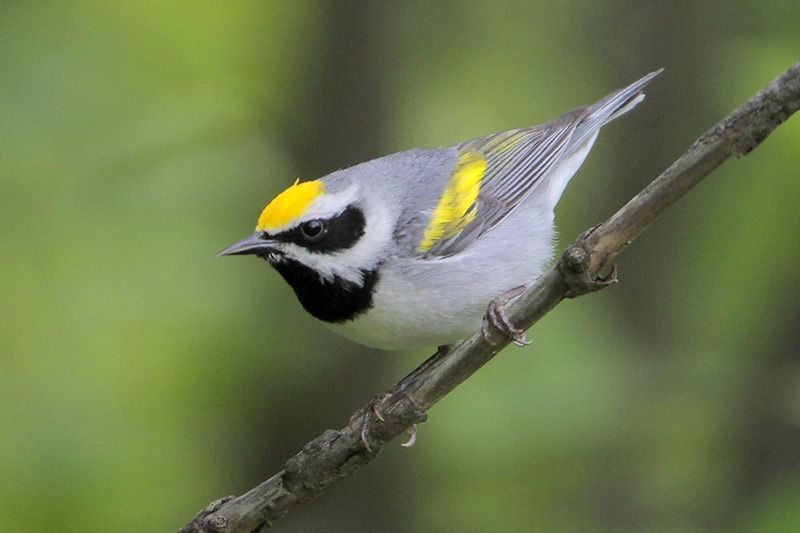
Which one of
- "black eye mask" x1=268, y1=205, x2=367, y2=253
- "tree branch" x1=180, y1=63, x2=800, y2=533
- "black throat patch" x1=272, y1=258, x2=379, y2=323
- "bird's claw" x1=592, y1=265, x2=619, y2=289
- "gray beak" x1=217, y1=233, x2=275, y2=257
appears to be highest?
"gray beak" x1=217, y1=233, x2=275, y2=257

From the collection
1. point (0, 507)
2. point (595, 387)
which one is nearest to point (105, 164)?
point (0, 507)

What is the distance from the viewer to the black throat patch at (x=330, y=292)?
13.5 ft

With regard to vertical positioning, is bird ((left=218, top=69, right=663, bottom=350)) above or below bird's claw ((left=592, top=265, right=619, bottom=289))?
above

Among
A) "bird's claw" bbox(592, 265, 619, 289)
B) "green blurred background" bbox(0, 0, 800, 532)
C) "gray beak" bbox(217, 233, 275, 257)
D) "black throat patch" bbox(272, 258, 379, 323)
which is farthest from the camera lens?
"green blurred background" bbox(0, 0, 800, 532)

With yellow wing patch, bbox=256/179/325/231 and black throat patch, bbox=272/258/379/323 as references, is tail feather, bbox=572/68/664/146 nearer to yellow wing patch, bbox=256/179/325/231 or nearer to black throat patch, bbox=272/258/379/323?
black throat patch, bbox=272/258/379/323

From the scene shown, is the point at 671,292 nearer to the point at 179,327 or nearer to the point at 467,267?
the point at 467,267

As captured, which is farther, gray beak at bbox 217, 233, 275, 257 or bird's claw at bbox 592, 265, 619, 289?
gray beak at bbox 217, 233, 275, 257

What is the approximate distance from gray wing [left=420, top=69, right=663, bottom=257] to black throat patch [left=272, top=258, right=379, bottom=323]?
718mm

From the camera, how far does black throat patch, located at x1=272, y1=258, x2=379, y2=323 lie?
4129 millimetres

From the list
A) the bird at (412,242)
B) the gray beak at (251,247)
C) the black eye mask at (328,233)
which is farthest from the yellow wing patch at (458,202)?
the gray beak at (251,247)

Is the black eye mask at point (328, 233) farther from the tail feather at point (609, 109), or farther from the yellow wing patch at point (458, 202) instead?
the tail feather at point (609, 109)

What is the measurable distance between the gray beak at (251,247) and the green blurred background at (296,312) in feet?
5.15

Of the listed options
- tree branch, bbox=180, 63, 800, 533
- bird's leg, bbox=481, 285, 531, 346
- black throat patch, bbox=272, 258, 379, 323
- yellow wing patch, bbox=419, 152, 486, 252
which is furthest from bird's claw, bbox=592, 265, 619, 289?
yellow wing patch, bbox=419, 152, 486, 252

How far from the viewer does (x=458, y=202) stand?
4.76m
